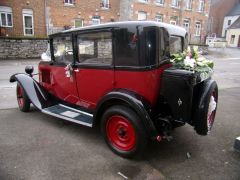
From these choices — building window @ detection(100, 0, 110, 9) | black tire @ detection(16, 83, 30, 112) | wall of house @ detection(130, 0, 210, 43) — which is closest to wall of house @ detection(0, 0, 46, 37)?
building window @ detection(100, 0, 110, 9)

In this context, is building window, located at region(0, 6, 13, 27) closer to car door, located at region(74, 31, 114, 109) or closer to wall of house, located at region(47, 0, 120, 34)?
wall of house, located at region(47, 0, 120, 34)

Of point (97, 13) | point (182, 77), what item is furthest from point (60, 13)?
point (182, 77)

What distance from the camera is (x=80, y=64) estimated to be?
3.67 metres

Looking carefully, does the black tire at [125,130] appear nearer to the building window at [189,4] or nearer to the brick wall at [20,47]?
the brick wall at [20,47]

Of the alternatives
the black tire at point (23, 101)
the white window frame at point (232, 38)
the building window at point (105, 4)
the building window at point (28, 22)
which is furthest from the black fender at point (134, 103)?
the white window frame at point (232, 38)

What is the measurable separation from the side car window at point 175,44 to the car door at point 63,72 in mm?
1703

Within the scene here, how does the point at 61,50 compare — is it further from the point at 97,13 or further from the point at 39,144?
the point at 97,13

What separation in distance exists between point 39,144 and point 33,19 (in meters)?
17.9

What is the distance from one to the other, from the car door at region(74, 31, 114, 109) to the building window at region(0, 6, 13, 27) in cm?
1706

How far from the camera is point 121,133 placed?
10.5 ft

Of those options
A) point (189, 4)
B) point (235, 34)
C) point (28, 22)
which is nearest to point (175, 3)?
point (189, 4)

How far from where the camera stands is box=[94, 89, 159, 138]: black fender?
2805mm

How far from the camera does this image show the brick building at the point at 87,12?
18.2 meters

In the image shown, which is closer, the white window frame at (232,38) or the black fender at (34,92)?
the black fender at (34,92)
